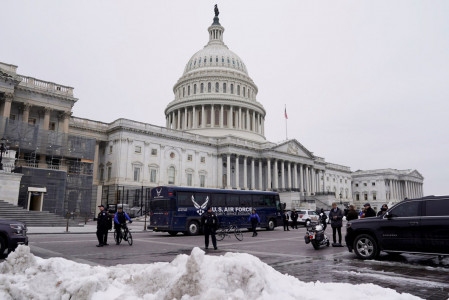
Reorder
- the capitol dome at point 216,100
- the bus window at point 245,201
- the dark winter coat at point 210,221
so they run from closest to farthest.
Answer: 1. the dark winter coat at point 210,221
2. the bus window at point 245,201
3. the capitol dome at point 216,100

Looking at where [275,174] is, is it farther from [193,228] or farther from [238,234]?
[238,234]

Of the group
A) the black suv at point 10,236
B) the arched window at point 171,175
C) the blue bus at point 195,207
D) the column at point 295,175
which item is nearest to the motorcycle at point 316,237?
the blue bus at point 195,207

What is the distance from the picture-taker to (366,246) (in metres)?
11.2

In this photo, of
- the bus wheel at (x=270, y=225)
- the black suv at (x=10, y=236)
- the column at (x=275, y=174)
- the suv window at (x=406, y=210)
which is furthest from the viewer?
the column at (x=275, y=174)

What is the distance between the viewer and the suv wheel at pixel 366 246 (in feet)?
36.0

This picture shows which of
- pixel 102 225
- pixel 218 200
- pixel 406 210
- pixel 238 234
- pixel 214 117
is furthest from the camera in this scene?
pixel 214 117

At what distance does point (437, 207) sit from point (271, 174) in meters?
62.9

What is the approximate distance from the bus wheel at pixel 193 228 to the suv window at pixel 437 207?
16.2 meters

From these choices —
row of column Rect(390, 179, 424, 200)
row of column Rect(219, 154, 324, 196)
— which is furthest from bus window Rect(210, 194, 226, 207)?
row of column Rect(390, 179, 424, 200)

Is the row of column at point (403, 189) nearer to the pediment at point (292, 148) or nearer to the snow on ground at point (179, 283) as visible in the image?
the pediment at point (292, 148)

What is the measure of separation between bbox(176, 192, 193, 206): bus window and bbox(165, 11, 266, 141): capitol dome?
49011mm

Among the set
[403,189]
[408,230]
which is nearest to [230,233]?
[408,230]

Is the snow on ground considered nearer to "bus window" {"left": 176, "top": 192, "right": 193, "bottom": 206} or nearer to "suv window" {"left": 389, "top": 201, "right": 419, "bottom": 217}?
"suv window" {"left": 389, "top": 201, "right": 419, "bottom": 217}

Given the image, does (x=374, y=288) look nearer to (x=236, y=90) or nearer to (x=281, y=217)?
(x=281, y=217)
